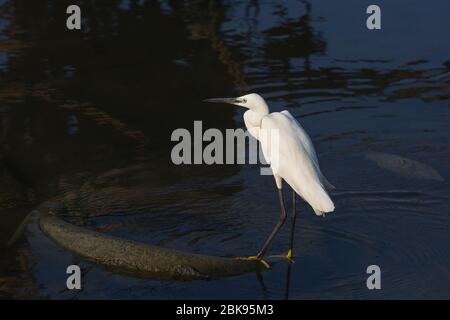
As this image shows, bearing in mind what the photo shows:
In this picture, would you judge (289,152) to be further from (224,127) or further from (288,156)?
(224,127)

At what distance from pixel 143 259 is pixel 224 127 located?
2.76 meters

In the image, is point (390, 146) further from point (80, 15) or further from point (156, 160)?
point (80, 15)

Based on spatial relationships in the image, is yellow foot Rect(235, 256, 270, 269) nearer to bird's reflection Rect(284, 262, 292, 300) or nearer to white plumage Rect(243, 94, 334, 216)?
bird's reflection Rect(284, 262, 292, 300)

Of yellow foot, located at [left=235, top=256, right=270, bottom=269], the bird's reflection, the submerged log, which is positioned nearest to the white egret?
yellow foot, located at [left=235, top=256, right=270, bottom=269]

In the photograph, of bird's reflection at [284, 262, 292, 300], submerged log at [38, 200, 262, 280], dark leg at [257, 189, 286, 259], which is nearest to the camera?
bird's reflection at [284, 262, 292, 300]

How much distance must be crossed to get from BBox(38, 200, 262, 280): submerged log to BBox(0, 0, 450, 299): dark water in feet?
0.31

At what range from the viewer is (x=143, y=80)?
33.3ft

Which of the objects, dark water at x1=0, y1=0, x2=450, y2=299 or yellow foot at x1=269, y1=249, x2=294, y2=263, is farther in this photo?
yellow foot at x1=269, y1=249, x2=294, y2=263

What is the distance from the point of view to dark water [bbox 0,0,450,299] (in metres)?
6.37

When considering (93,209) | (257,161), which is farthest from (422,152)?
(93,209)

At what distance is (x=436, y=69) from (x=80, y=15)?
169 inches

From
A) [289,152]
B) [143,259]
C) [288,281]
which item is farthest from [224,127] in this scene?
[288,281]

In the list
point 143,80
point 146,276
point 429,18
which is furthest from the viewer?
point 429,18

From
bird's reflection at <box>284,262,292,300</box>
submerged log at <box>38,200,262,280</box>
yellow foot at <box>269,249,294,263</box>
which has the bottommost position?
bird's reflection at <box>284,262,292,300</box>
